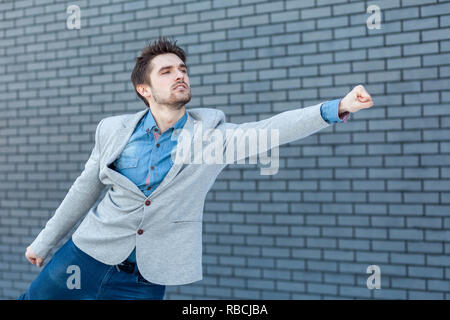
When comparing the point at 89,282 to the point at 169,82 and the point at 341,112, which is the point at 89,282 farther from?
the point at 341,112

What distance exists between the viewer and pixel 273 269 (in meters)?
4.89

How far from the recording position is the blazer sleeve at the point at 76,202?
127 inches

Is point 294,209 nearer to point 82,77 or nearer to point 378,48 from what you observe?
point 378,48

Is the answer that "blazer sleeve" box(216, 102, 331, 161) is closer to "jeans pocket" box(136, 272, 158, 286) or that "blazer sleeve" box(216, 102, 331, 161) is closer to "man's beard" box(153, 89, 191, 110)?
"man's beard" box(153, 89, 191, 110)

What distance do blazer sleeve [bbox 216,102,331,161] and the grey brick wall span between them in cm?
189

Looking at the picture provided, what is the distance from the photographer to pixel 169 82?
10.2 ft

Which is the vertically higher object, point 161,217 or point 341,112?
point 341,112

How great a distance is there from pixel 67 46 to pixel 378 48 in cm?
326

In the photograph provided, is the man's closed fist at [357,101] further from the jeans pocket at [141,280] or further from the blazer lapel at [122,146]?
the jeans pocket at [141,280]

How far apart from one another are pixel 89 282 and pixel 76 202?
49 centimetres

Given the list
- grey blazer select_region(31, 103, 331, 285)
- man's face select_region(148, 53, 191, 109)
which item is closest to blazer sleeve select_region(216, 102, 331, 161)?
grey blazer select_region(31, 103, 331, 285)

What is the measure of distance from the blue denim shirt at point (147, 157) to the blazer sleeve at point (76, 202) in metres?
0.18

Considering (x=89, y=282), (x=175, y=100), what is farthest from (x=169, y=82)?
(x=89, y=282)

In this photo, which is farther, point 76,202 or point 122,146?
point 76,202
